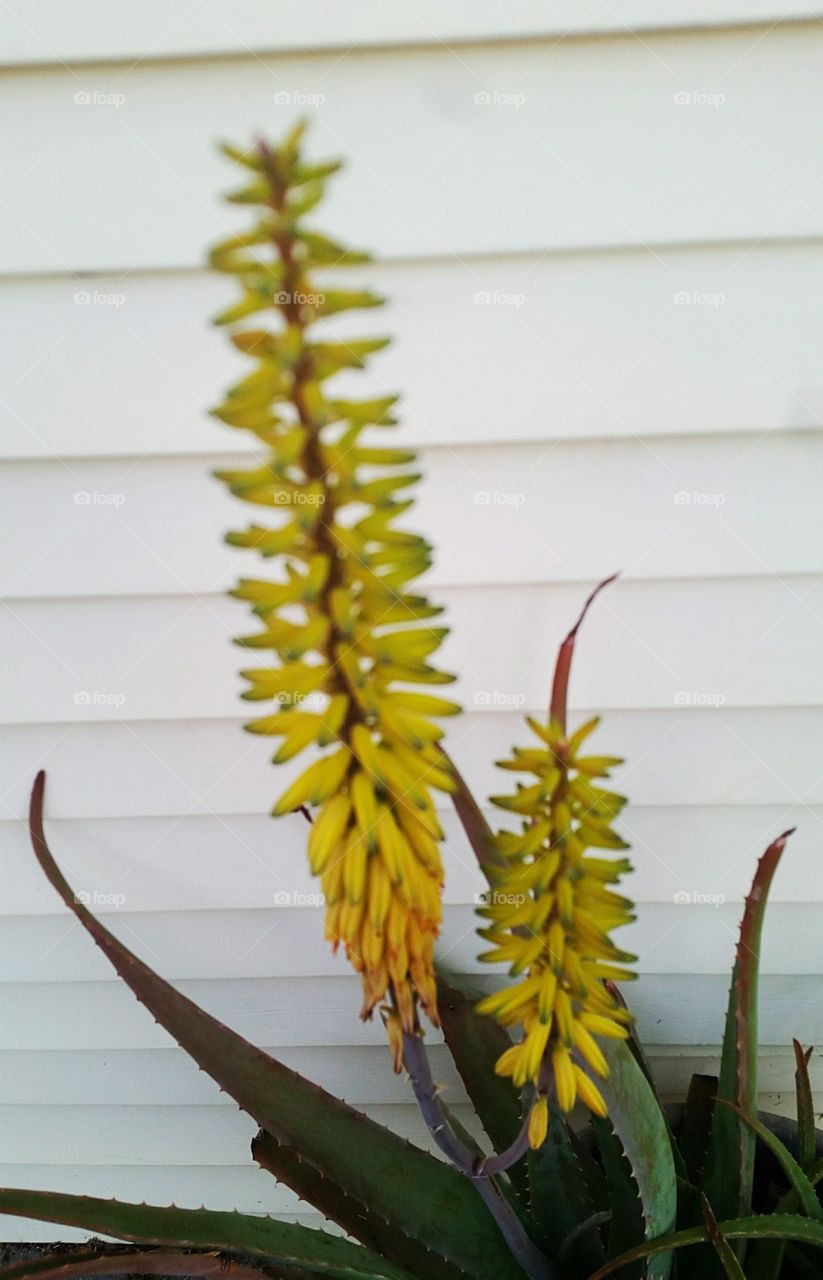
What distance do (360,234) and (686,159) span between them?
0.90 feet

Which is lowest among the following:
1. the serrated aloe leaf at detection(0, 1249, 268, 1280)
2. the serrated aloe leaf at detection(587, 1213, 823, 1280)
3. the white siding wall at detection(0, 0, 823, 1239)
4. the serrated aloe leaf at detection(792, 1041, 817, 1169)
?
the serrated aloe leaf at detection(0, 1249, 268, 1280)

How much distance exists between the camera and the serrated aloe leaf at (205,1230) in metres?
0.70

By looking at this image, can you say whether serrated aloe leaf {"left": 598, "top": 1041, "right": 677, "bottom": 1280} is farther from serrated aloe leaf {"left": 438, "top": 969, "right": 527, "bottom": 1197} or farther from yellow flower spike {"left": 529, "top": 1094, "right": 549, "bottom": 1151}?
serrated aloe leaf {"left": 438, "top": 969, "right": 527, "bottom": 1197}

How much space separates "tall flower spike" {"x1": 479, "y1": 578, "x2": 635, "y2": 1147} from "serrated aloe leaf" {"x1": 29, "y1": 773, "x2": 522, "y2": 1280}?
1.03ft

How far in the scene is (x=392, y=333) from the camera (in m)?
0.81

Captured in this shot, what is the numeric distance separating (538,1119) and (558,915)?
14 centimetres

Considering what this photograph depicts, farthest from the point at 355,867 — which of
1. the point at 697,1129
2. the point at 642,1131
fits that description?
the point at 697,1129

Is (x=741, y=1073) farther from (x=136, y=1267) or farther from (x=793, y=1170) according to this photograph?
(x=136, y=1267)

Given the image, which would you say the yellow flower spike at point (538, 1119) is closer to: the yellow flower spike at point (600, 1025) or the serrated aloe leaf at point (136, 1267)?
the yellow flower spike at point (600, 1025)

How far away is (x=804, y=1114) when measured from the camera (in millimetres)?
880

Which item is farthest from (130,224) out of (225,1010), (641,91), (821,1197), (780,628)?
(821,1197)

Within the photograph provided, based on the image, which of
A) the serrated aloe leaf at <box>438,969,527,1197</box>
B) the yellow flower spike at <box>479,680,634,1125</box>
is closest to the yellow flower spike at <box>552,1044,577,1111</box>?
the yellow flower spike at <box>479,680,634,1125</box>

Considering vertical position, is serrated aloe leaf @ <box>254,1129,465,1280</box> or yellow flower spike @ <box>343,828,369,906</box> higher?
yellow flower spike @ <box>343,828,369,906</box>

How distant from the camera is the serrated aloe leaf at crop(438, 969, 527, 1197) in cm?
96
